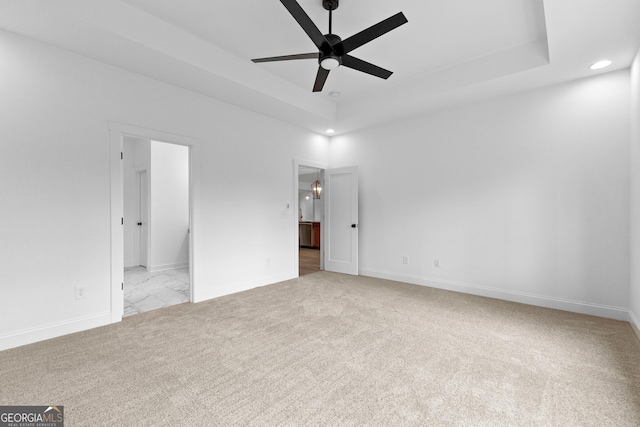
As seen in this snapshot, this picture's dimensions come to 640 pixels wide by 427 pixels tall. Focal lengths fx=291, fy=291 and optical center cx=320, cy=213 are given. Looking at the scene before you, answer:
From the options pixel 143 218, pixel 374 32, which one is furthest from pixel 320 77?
pixel 143 218

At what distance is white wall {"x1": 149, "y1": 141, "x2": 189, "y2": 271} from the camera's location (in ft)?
18.9

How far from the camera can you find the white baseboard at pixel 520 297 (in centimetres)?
324

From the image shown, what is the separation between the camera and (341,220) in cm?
560

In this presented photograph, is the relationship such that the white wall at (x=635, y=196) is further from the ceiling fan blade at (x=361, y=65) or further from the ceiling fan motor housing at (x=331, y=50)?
the ceiling fan motor housing at (x=331, y=50)

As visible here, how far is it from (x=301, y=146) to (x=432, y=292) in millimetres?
3264

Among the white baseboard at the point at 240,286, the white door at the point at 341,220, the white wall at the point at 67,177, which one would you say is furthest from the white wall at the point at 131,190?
the white door at the point at 341,220

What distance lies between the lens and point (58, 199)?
2744mm

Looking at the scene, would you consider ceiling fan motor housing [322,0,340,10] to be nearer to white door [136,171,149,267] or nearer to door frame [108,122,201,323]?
door frame [108,122,201,323]

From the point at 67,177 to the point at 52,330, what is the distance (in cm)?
143

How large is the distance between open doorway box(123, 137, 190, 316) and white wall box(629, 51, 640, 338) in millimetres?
6037

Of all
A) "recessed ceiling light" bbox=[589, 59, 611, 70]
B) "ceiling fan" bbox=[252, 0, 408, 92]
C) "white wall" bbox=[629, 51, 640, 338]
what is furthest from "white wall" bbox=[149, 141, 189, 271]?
"white wall" bbox=[629, 51, 640, 338]

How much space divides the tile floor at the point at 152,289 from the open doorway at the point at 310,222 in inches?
84.1

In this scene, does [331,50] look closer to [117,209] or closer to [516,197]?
[117,209]

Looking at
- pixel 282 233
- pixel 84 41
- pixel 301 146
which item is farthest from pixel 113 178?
pixel 301 146
